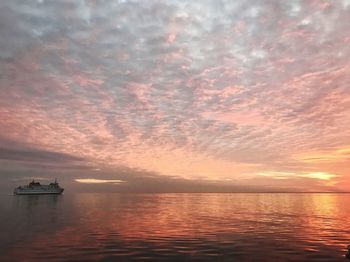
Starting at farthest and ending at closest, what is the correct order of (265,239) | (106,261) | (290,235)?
1. (290,235)
2. (265,239)
3. (106,261)

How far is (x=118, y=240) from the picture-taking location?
4594 centimetres

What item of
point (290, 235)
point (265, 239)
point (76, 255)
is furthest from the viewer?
point (290, 235)

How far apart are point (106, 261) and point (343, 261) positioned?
2502cm

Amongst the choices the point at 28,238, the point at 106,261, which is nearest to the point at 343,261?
the point at 106,261

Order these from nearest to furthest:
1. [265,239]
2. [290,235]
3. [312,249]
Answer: [312,249] → [265,239] → [290,235]

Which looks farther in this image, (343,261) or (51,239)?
(51,239)

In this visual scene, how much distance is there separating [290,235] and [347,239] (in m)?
8.41

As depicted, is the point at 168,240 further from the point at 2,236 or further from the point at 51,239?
the point at 2,236

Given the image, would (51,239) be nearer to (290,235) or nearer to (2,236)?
(2,236)

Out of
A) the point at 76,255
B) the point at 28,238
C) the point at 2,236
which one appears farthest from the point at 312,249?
the point at 2,236

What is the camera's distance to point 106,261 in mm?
33312

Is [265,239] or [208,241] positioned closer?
[208,241]

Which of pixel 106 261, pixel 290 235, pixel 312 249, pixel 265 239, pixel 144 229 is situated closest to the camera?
pixel 106 261

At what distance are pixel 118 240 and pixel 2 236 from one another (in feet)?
60.2
